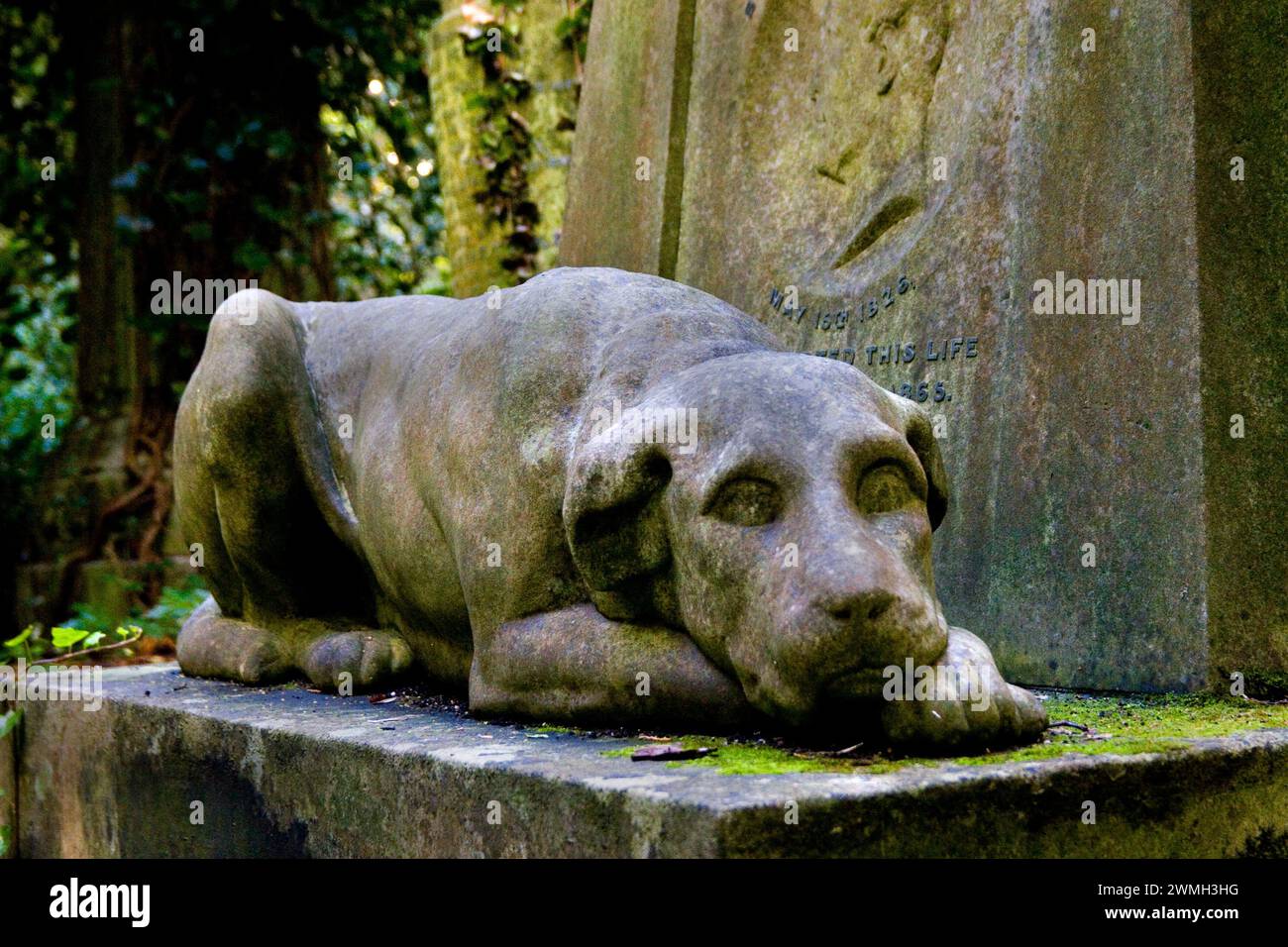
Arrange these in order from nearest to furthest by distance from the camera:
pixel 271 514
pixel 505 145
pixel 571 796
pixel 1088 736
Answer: pixel 571 796 → pixel 1088 736 → pixel 271 514 → pixel 505 145

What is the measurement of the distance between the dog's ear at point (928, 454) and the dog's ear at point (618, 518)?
1.76 ft

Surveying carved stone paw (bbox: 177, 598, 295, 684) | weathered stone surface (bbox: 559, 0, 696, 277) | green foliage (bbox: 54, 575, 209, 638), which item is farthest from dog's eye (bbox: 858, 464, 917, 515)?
green foliage (bbox: 54, 575, 209, 638)

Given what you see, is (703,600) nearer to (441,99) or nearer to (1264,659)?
(1264,659)

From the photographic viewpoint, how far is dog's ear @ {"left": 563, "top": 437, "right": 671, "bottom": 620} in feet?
9.34

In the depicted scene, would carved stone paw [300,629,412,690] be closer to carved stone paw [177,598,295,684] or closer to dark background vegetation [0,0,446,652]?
carved stone paw [177,598,295,684]

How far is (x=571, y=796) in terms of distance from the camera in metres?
2.44

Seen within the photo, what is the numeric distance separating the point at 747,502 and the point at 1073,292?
5.19 feet

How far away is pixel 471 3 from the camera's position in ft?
28.2

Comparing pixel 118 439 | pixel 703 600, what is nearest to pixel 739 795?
pixel 703 600

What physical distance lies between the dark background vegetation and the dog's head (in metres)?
5.71

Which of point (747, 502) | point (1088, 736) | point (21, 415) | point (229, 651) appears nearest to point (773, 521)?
point (747, 502)

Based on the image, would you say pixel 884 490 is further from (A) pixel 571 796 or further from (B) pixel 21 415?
(B) pixel 21 415

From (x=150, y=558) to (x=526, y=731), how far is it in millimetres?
6082

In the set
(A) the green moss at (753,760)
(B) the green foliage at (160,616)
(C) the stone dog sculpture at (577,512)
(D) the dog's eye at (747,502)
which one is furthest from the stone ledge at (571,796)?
(B) the green foliage at (160,616)
